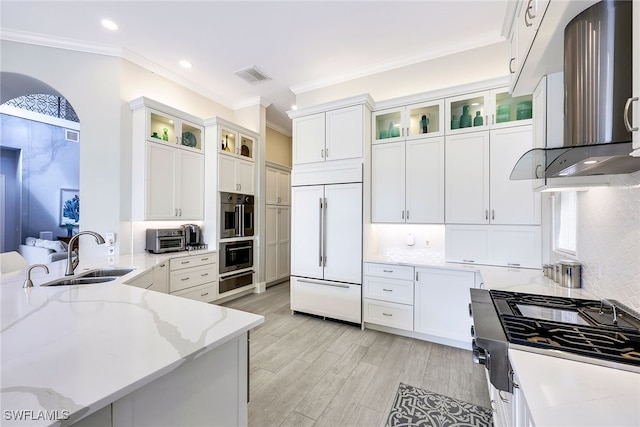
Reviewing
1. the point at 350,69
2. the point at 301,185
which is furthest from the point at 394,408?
the point at 350,69

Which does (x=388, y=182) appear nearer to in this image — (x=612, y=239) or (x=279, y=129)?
(x=612, y=239)

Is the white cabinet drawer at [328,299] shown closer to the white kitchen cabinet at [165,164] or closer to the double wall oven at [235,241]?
the double wall oven at [235,241]

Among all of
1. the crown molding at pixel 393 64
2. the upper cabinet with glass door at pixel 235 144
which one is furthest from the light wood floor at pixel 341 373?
the crown molding at pixel 393 64

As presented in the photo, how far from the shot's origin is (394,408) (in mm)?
1950

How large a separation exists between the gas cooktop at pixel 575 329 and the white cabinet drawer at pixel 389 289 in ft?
4.64

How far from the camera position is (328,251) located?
352 cm

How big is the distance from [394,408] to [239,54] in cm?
419

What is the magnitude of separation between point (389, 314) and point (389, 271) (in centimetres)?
50

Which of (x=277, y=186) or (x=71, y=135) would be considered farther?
(x=71, y=135)

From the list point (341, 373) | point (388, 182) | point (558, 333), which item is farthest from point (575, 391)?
point (388, 182)

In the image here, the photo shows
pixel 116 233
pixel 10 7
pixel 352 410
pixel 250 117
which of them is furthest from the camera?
pixel 250 117

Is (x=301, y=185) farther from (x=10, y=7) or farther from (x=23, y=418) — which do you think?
(x=10, y=7)

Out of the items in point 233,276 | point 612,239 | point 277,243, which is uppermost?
point 612,239

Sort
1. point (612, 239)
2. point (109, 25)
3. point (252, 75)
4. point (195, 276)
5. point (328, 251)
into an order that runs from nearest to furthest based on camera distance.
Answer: point (612, 239) < point (109, 25) < point (328, 251) < point (195, 276) < point (252, 75)
